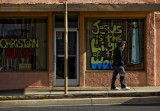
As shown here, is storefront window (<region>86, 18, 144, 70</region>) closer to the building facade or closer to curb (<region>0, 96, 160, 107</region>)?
the building facade

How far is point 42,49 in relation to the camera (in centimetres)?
1496

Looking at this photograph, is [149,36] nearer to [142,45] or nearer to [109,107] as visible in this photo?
[142,45]

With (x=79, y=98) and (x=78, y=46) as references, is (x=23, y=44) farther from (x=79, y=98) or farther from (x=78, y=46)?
(x=79, y=98)

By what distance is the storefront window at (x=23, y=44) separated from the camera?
14859mm

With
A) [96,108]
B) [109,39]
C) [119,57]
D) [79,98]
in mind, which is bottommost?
[96,108]

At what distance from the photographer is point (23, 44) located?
14891mm

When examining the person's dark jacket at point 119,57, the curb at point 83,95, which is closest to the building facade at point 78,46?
the person's dark jacket at point 119,57

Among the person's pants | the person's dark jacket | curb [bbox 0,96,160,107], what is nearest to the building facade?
the person's pants

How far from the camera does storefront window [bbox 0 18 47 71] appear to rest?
14.9 meters

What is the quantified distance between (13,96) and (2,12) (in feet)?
13.4

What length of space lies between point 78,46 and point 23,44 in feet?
7.18

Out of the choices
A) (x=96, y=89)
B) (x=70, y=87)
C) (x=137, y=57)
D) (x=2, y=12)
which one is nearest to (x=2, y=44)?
(x=2, y=12)

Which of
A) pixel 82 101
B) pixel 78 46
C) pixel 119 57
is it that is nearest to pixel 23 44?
pixel 78 46

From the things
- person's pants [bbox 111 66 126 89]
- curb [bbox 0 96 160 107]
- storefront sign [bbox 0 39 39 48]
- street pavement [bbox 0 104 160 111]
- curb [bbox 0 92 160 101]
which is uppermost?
storefront sign [bbox 0 39 39 48]
